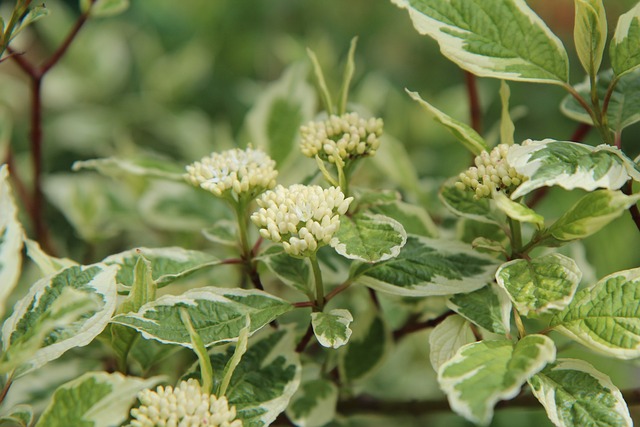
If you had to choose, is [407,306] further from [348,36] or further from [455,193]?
[348,36]

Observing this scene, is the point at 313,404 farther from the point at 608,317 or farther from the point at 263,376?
the point at 608,317

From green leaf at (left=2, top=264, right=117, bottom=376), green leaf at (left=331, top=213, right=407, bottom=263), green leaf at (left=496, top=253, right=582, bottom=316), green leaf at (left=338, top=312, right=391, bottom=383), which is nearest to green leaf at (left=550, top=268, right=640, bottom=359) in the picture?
green leaf at (left=496, top=253, right=582, bottom=316)

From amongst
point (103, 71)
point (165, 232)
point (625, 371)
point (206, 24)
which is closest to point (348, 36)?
point (206, 24)

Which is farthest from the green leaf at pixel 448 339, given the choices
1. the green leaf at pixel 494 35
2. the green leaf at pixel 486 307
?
the green leaf at pixel 494 35

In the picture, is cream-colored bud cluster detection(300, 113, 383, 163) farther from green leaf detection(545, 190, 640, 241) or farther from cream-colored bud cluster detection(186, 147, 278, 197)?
green leaf detection(545, 190, 640, 241)

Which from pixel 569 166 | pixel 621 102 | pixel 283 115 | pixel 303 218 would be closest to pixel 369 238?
pixel 303 218

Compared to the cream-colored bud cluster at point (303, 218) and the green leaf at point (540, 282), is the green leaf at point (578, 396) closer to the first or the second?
the green leaf at point (540, 282)
